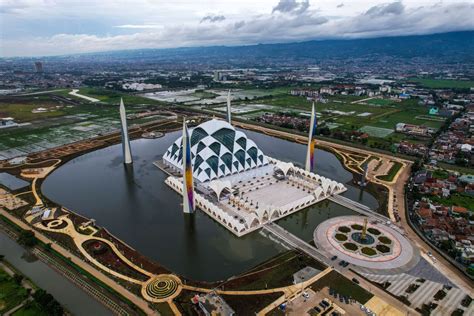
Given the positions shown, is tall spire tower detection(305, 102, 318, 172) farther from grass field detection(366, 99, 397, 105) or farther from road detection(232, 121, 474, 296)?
grass field detection(366, 99, 397, 105)

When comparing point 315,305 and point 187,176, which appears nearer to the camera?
point 315,305

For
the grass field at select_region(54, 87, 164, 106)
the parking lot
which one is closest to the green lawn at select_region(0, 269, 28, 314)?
the parking lot

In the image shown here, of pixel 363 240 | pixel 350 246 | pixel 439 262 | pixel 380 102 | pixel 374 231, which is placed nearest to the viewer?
pixel 439 262

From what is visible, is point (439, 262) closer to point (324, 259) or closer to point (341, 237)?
point (341, 237)

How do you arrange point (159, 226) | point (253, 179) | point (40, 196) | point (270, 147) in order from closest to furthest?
point (159, 226) → point (40, 196) → point (253, 179) → point (270, 147)

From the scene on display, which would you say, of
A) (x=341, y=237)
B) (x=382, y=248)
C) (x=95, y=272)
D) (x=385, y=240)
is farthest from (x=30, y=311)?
(x=385, y=240)

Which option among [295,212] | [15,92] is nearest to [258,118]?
[295,212]

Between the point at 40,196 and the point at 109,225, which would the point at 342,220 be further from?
the point at 40,196

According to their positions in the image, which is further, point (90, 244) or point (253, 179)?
point (253, 179)
